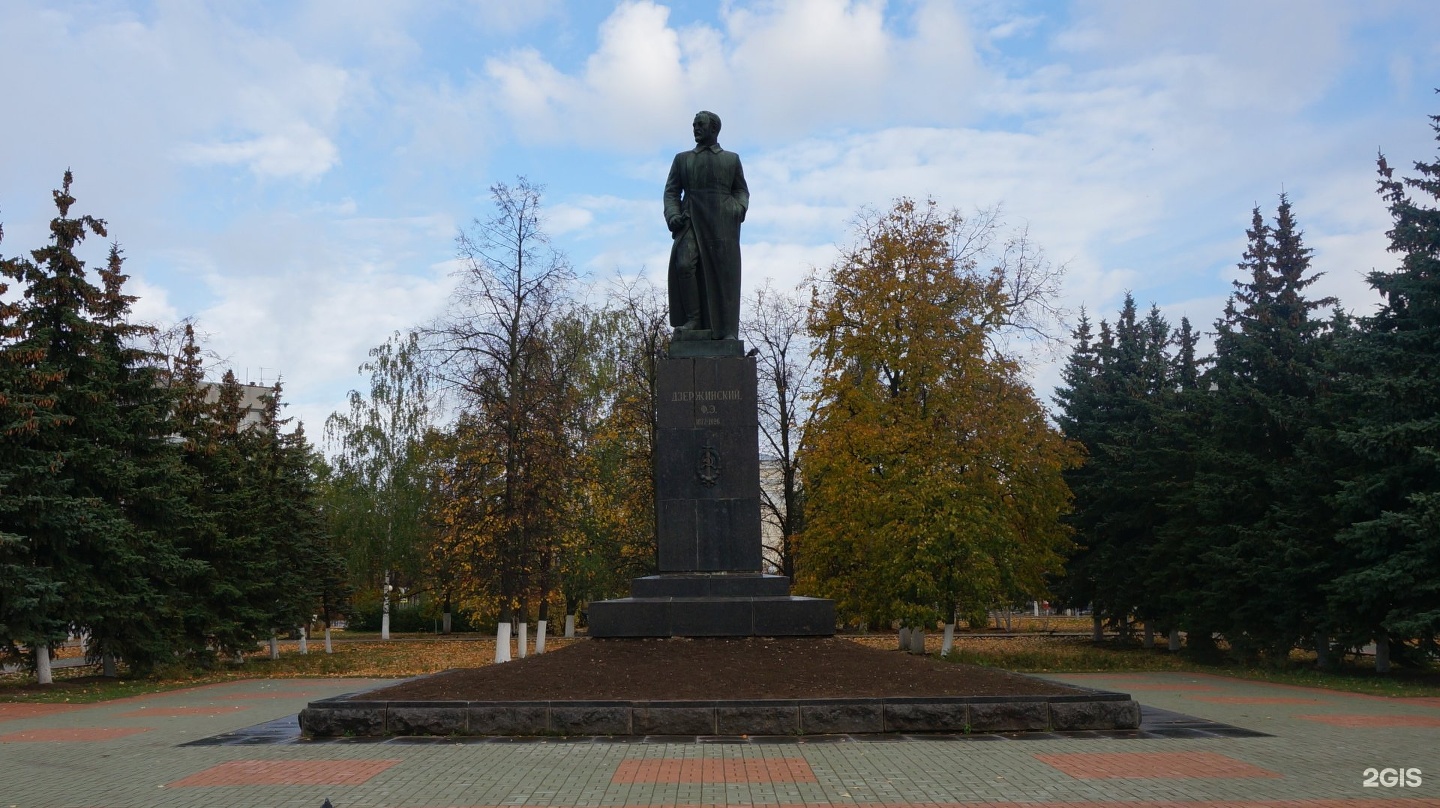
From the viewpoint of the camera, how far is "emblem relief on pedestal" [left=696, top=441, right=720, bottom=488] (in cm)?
1247

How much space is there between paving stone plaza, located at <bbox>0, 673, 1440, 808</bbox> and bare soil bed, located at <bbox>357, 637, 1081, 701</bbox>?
0.62 metres

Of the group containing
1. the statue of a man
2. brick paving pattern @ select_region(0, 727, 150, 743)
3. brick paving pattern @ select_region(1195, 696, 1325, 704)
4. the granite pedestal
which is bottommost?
brick paving pattern @ select_region(1195, 696, 1325, 704)

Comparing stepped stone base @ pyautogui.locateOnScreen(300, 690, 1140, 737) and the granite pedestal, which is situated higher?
the granite pedestal

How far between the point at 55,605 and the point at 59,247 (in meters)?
6.39

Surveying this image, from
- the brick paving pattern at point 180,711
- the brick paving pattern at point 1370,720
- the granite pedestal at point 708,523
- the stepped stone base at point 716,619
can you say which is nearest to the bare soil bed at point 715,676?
the stepped stone base at point 716,619

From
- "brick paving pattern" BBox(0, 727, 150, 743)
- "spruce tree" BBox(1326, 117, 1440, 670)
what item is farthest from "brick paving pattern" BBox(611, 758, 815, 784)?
"spruce tree" BBox(1326, 117, 1440, 670)

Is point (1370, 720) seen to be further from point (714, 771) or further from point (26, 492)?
point (26, 492)

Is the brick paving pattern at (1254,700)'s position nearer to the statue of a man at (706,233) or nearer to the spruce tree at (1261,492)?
the spruce tree at (1261,492)

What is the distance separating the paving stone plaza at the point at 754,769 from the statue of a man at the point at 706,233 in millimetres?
5756

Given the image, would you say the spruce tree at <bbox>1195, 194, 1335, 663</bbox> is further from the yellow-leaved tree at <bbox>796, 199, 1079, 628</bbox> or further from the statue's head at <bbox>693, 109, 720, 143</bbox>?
the statue's head at <bbox>693, 109, 720, 143</bbox>

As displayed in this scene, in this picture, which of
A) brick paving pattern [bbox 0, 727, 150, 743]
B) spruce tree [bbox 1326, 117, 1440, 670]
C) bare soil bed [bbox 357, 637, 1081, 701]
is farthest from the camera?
spruce tree [bbox 1326, 117, 1440, 670]

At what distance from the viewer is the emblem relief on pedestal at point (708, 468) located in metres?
12.5

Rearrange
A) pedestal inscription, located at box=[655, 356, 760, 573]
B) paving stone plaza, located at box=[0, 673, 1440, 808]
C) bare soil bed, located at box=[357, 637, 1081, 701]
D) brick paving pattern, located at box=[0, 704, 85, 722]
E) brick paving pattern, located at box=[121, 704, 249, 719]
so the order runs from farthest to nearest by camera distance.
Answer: brick paving pattern, located at box=[0, 704, 85, 722]
brick paving pattern, located at box=[121, 704, 249, 719]
pedestal inscription, located at box=[655, 356, 760, 573]
bare soil bed, located at box=[357, 637, 1081, 701]
paving stone plaza, located at box=[0, 673, 1440, 808]

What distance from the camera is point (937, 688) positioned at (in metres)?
10.1
